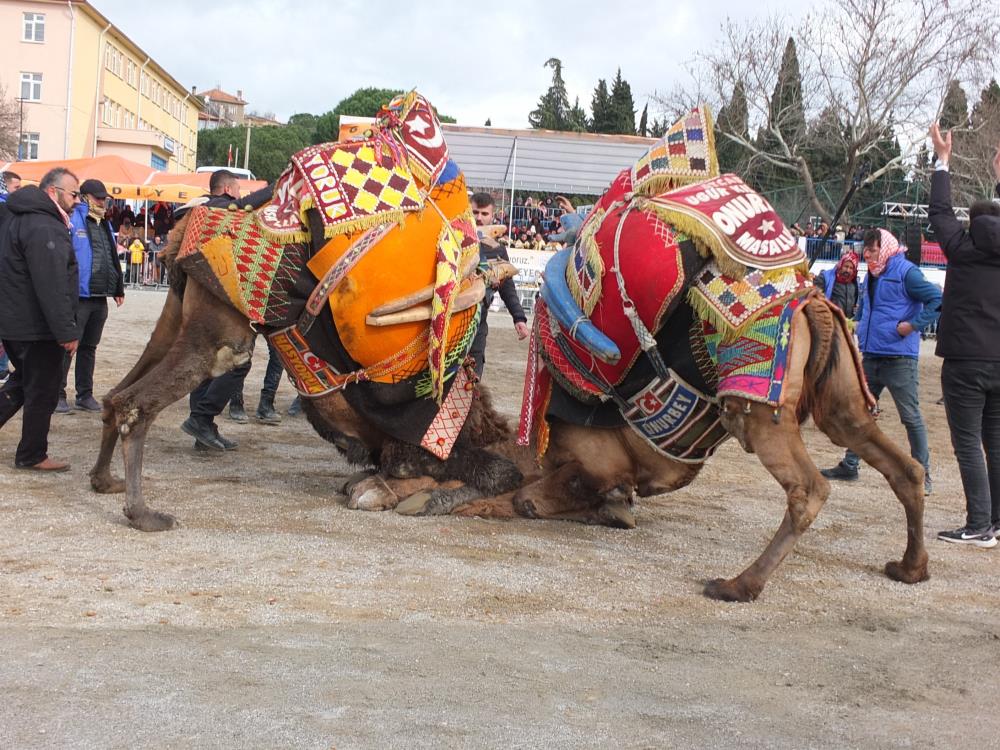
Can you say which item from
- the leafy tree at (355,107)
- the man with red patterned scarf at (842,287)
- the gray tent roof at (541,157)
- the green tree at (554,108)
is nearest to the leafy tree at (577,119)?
the green tree at (554,108)

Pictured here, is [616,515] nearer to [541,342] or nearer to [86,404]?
[541,342]

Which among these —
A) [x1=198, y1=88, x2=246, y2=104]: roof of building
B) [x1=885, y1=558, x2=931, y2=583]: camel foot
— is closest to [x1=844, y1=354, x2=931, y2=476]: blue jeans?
[x1=885, y1=558, x2=931, y2=583]: camel foot

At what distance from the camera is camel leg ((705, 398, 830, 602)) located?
4.85 meters

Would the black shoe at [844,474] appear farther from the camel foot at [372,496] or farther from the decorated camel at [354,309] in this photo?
the camel foot at [372,496]

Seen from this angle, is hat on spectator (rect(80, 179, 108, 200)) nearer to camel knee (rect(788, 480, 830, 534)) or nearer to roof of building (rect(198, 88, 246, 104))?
camel knee (rect(788, 480, 830, 534))

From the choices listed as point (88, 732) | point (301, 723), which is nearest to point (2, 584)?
point (88, 732)

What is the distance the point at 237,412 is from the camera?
9.48 m

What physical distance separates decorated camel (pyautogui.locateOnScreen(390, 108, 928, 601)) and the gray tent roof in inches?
873

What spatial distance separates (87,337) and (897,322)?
7.21m

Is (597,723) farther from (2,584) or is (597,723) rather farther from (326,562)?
(2,584)

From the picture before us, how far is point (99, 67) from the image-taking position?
61.5 meters

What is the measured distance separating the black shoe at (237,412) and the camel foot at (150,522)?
12.9ft

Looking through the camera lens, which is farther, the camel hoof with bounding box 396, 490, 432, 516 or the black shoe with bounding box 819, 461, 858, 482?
the black shoe with bounding box 819, 461, 858, 482

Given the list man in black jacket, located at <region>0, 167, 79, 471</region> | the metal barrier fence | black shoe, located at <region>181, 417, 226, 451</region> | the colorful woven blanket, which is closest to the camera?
the colorful woven blanket
